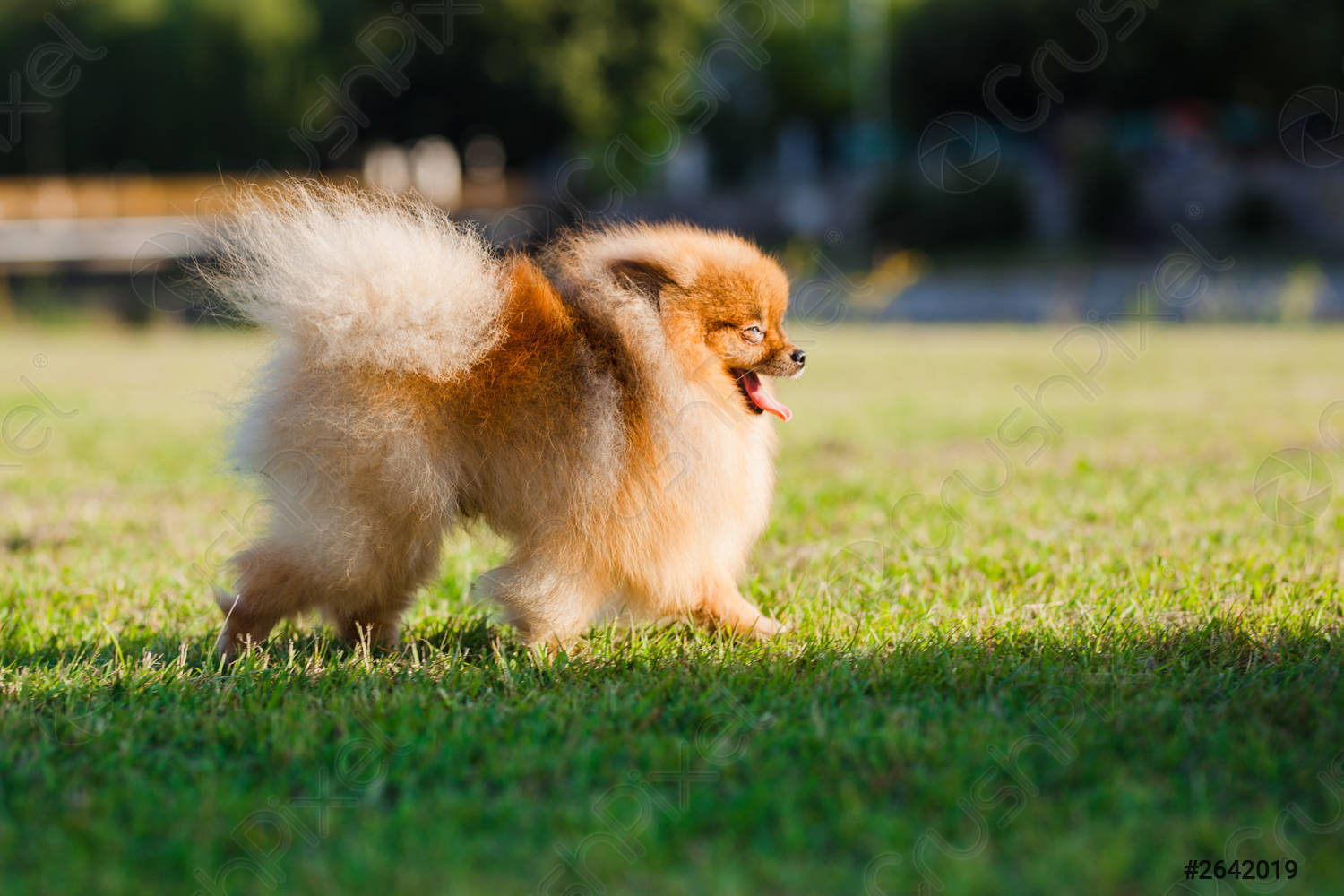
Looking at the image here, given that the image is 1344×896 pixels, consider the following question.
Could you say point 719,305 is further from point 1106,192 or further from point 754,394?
point 1106,192

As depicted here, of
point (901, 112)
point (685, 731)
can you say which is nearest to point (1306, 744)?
point (685, 731)

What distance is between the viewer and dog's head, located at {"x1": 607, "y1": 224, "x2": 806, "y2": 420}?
305 cm

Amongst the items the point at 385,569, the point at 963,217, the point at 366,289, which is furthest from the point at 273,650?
the point at 963,217

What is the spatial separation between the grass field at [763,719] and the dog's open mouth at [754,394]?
640 mm

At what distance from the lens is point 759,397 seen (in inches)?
126

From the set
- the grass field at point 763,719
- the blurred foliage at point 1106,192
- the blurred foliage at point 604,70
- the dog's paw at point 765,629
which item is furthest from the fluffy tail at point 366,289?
the blurred foliage at point 1106,192

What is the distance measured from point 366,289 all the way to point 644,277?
2.42 feet

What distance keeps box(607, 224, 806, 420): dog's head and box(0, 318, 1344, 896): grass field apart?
2.48 feet

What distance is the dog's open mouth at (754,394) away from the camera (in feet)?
10.5

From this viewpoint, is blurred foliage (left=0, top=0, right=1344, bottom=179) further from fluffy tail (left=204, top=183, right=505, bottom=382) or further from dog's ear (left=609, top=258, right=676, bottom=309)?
fluffy tail (left=204, top=183, right=505, bottom=382)

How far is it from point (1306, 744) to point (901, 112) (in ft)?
98.8

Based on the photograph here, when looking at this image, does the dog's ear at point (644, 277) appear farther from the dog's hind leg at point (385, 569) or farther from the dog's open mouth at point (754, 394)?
the dog's hind leg at point (385, 569)

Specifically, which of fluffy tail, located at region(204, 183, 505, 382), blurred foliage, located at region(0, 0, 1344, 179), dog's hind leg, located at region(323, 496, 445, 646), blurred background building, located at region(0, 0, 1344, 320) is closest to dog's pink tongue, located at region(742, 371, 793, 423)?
fluffy tail, located at region(204, 183, 505, 382)

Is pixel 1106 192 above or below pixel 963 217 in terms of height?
above
